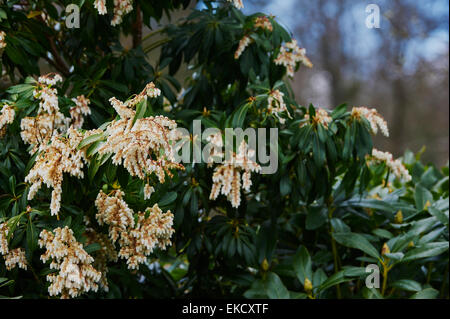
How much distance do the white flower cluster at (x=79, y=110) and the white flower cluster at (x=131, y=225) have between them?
0.32m

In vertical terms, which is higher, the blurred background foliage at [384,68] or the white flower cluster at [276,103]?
the blurred background foliage at [384,68]

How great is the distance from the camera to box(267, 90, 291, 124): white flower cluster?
1394mm

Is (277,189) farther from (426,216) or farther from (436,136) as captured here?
(436,136)

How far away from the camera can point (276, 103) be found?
1.41 metres

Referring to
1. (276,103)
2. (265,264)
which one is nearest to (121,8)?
(276,103)

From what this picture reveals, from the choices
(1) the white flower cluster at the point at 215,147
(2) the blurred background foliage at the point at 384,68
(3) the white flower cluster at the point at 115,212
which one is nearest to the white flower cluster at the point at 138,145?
(3) the white flower cluster at the point at 115,212

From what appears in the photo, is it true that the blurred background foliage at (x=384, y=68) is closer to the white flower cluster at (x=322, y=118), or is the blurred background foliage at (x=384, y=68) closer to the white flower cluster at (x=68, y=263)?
the white flower cluster at (x=322, y=118)

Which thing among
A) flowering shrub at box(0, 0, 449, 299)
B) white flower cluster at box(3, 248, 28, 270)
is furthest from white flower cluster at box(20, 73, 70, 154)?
white flower cluster at box(3, 248, 28, 270)

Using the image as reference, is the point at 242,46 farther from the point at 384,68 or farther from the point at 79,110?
the point at 384,68

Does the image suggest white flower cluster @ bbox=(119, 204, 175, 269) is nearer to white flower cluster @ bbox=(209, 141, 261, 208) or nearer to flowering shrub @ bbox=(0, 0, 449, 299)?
flowering shrub @ bbox=(0, 0, 449, 299)

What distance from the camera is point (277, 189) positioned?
1.59 m

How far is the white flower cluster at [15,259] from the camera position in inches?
44.8

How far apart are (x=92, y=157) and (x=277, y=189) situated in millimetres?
758
